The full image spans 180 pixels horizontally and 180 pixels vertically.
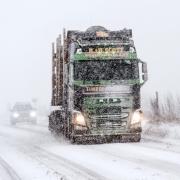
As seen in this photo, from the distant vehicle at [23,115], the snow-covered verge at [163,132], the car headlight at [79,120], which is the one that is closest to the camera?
the car headlight at [79,120]

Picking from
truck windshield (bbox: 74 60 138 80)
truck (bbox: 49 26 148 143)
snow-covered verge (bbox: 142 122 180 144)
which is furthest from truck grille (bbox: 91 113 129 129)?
snow-covered verge (bbox: 142 122 180 144)

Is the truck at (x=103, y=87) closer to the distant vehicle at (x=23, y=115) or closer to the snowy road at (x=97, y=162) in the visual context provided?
the snowy road at (x=97, y=162)

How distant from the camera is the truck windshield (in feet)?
67.1

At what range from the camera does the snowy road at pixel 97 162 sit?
1139cm

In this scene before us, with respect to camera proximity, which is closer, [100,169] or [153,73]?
[100,169]

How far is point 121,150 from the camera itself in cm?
1694

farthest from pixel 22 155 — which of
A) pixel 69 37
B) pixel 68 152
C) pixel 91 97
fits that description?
pixel 69 37

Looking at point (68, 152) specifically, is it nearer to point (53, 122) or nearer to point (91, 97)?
point (91, 97)

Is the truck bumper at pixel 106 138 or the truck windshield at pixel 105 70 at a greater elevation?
the truck windshield at pixel 105 70

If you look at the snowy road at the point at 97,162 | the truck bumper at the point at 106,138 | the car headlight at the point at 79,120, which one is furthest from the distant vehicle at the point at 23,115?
the snowy road at the point at 97,162

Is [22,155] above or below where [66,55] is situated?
below

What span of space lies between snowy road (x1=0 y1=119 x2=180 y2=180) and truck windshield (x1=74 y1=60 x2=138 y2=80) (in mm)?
2752

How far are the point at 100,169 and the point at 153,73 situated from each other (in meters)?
85.3

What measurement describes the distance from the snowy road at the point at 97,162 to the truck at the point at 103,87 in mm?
1578
